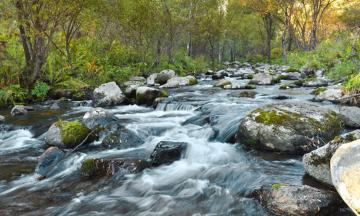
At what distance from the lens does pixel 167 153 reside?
7164mm

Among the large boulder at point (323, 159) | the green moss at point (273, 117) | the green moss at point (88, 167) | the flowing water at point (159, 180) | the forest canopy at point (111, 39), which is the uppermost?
the forest canopy at point (111, 39)

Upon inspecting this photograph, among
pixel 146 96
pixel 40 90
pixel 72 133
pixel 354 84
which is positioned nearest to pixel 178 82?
pixel 146 96

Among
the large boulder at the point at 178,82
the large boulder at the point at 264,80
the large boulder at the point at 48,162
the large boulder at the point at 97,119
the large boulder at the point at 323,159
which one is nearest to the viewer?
the large boulder at the point at 323,159

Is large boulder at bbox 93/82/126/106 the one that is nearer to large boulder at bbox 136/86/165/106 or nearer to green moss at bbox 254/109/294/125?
large boulder at bbox 136/86/165/106

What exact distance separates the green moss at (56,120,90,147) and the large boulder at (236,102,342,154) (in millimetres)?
3682

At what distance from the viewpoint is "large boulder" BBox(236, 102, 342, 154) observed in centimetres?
705

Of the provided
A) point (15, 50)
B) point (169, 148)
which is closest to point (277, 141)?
point (169, 148)

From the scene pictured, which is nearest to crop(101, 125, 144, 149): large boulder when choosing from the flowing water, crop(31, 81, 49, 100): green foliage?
the flowing water

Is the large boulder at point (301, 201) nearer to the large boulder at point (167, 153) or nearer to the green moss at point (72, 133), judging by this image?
the large boulder at point (167, 153)

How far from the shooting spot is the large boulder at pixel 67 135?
8336mm

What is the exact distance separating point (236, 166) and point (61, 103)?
9920 millimetres

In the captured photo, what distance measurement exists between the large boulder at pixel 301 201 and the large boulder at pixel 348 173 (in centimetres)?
59

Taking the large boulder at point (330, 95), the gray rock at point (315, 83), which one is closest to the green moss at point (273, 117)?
the large boulder at point (330, 95)

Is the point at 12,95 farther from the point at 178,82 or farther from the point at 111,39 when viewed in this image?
the point at 111,39
